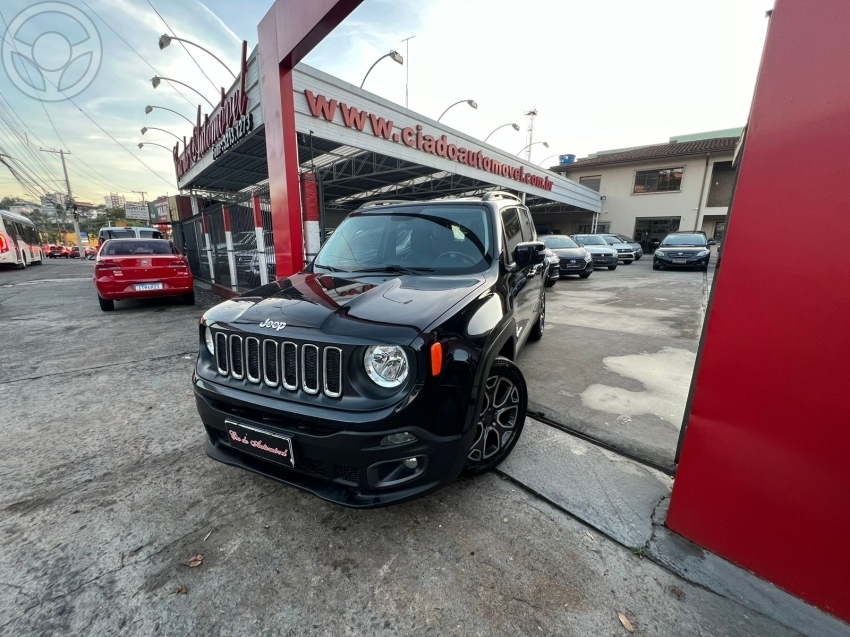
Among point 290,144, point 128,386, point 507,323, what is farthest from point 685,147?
point 128,386

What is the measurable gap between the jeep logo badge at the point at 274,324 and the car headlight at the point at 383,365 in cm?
49

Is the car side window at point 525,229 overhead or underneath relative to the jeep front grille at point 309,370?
overhead

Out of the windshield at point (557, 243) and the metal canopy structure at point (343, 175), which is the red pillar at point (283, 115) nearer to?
the metal canopy structure at point (343, 175)

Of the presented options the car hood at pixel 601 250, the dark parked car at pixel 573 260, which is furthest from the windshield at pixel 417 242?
the car hood at pixel 601 250

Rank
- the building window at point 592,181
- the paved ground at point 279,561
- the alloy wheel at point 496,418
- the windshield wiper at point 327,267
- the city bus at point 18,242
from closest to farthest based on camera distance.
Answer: the paved ground at point 279,561, the alloy wheel at point 496,418, the windshield wiper at point 327,267, the city bus at point 18,242, the building window at point 592,181

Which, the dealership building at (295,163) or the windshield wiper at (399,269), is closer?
the windshield wiper at (399,269)

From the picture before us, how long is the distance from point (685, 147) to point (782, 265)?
30.9m

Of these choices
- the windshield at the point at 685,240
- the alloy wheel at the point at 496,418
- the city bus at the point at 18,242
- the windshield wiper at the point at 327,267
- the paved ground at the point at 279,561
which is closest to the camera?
the paved ground at the point at 279,561

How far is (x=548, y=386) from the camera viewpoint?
382 centimetres

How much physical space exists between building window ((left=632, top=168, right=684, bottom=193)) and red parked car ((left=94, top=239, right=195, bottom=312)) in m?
29.1

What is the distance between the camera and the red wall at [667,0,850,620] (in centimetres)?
139

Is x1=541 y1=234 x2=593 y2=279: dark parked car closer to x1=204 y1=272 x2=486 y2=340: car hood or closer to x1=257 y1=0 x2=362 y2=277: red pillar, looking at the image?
x1=257 y1=0 x2=362 y2=277: red pillar

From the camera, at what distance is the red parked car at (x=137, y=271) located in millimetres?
6922

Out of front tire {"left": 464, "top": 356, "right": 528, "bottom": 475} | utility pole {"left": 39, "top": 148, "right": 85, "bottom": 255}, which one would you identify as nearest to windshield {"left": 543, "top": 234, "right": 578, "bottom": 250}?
front tire {"left": 464, "top": 356, "right": 528, "bottom": 475}
